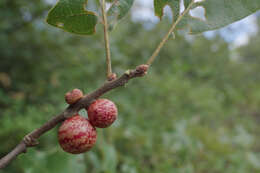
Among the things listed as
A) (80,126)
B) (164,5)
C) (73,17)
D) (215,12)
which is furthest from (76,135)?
(215,12)

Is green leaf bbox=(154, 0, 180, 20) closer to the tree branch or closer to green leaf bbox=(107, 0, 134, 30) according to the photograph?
green leaf bbox=(107, 0, 134, 30)

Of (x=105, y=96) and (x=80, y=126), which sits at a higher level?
(x=80, y=126)

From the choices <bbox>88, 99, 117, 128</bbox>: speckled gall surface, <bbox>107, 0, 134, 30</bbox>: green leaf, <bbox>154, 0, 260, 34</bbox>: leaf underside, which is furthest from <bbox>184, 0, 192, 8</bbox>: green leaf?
<bbox>88, 99, 117, 128</bbox>: speckled gall surface

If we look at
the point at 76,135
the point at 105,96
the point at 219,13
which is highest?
the point at 219,13

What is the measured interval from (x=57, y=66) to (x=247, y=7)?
3048 mm

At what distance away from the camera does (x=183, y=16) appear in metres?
0.96

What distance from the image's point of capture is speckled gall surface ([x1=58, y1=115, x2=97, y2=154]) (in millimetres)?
805

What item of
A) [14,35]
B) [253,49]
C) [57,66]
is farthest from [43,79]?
[253,49]

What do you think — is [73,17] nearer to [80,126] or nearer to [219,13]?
[80,126]

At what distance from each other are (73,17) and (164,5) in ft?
1.14

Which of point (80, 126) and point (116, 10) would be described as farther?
point (116, 10)

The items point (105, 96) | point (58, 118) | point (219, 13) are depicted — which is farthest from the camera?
point (105, 96)

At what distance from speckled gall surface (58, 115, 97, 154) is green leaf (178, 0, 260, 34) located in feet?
1.77

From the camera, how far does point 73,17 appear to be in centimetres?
87
